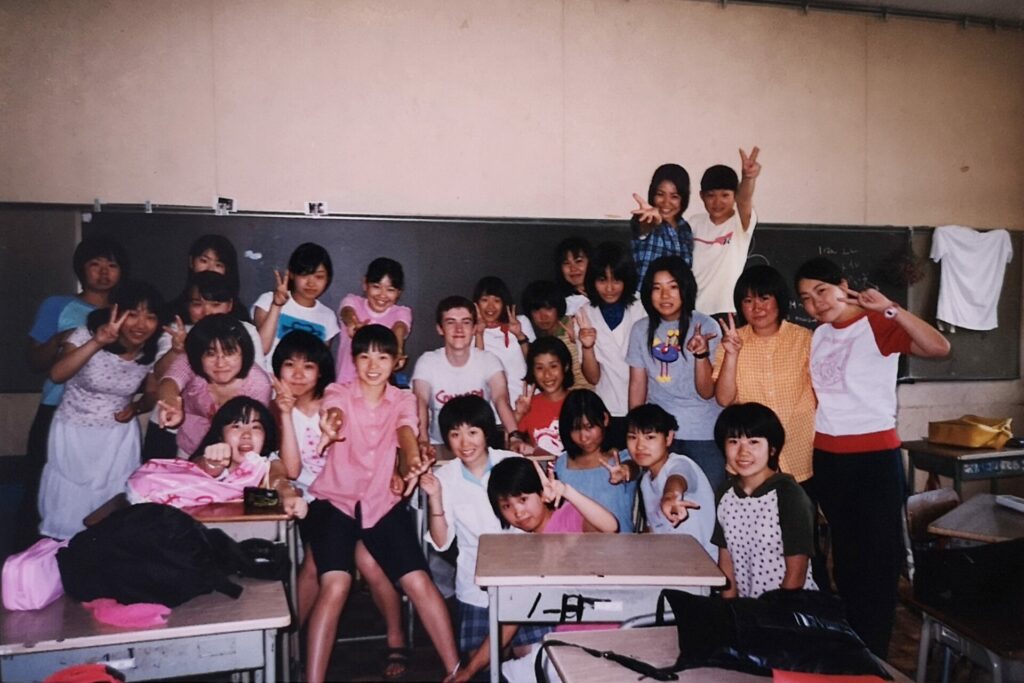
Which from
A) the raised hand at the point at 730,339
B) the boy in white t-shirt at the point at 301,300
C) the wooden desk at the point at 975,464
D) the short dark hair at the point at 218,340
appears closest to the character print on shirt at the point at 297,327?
the boy in white t-shirt at the point at 301,300

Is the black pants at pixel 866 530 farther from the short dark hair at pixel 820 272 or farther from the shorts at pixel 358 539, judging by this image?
the shorts at pixel 358 539

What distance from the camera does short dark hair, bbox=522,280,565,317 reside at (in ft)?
10.8

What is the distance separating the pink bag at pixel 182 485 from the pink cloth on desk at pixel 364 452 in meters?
0.31

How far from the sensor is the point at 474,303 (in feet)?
10.8

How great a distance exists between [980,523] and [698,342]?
1.16 metres

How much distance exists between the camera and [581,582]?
182 centimetres

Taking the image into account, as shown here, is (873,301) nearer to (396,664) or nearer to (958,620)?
(958,620)

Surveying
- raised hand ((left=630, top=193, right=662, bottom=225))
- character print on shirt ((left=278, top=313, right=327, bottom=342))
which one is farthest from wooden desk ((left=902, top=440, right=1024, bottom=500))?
character print on shirt ((left=278, top=313, right=327, bottom=342))

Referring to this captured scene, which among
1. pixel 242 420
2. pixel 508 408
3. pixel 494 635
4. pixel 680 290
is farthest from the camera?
pixel 508 408

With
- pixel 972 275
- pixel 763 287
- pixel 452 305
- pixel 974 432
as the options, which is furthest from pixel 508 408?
pixel 972 275

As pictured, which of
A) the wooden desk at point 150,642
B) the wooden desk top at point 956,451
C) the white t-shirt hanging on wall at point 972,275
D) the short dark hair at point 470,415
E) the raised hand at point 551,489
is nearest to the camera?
the wooden desk at point 150,642

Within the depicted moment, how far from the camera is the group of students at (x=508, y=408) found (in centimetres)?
248

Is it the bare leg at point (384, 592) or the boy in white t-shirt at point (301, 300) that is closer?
the bare leg at point (384, 592)

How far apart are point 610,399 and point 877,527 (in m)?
1.18
